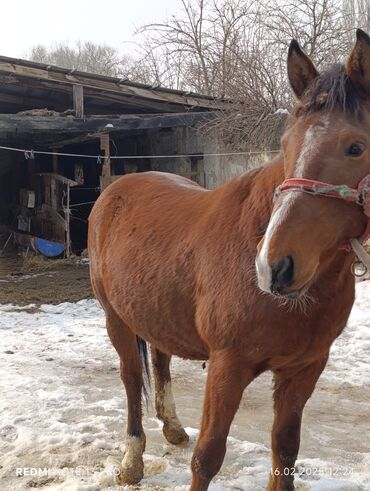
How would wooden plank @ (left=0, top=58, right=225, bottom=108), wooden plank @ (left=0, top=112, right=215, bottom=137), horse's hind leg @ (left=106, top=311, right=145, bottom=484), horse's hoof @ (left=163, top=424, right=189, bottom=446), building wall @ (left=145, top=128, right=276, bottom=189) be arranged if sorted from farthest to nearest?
building wall @ (left=145, top=128, right=276, bottom=189)
wooden plank @ (left=0, top=112, right=215, bottom=137)
wooden plank @ (left=0, top=58, right=225, bottom=108)
horse's hoof @ (left=163, top=424, right=189, bottom=446)
horse's hind leg @ (left=106, top=311, right=145, bottom=484)

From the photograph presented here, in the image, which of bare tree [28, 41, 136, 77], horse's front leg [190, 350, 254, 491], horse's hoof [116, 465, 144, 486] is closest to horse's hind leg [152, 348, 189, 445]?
horse's hoof [116, 465, 144, 486]

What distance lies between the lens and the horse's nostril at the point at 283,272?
1517mm

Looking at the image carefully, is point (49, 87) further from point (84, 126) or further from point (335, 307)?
point (335, 307)

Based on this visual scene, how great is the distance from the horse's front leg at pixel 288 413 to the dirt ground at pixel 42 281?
5.48 m

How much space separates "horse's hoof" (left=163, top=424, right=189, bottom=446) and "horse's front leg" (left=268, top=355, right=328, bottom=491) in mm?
849

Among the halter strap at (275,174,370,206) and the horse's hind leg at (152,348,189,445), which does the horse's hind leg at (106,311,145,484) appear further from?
the halter strap at (275,174,370,206)

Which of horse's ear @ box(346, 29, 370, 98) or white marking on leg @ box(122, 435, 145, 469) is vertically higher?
horse's ear @ box(346, 29, 370, 98)

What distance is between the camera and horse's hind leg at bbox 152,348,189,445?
3277 mm

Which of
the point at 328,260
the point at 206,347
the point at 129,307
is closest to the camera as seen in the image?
the point at 328,260

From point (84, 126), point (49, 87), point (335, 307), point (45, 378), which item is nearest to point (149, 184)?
point (335, 307)

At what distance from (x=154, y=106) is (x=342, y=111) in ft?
30.1

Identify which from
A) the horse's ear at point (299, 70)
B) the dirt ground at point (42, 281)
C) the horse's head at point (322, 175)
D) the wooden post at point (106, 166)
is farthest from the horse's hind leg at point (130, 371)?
the wooden post at point (106, 166)

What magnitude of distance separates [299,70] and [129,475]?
2.31 m

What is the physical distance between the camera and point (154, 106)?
10398mm
